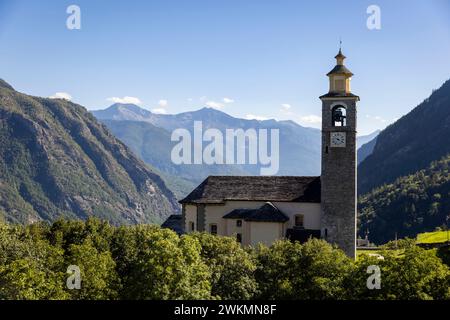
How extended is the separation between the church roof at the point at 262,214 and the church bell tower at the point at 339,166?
13.4 ft

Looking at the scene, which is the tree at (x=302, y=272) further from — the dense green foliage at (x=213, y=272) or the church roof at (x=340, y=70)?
the church roof at (x=340, y=70)

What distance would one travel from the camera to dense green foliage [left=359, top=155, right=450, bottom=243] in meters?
170

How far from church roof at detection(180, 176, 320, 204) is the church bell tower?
1928 mm

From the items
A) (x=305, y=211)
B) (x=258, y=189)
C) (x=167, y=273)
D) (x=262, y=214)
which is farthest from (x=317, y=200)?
(x=167, y=273)

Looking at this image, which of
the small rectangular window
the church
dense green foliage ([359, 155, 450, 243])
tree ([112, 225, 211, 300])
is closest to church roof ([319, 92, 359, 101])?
the church

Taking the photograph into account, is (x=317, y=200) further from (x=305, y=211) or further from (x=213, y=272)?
(x=213, y=272)

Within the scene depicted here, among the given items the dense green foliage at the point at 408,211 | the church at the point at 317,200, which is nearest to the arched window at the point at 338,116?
the church at the point at 317,200

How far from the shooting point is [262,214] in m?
58.1

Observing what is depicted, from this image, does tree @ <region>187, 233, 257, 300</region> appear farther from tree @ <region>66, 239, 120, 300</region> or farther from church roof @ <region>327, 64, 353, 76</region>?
church roof @ <region>327, 64, 353, 76</region>

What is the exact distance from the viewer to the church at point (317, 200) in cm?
5669
